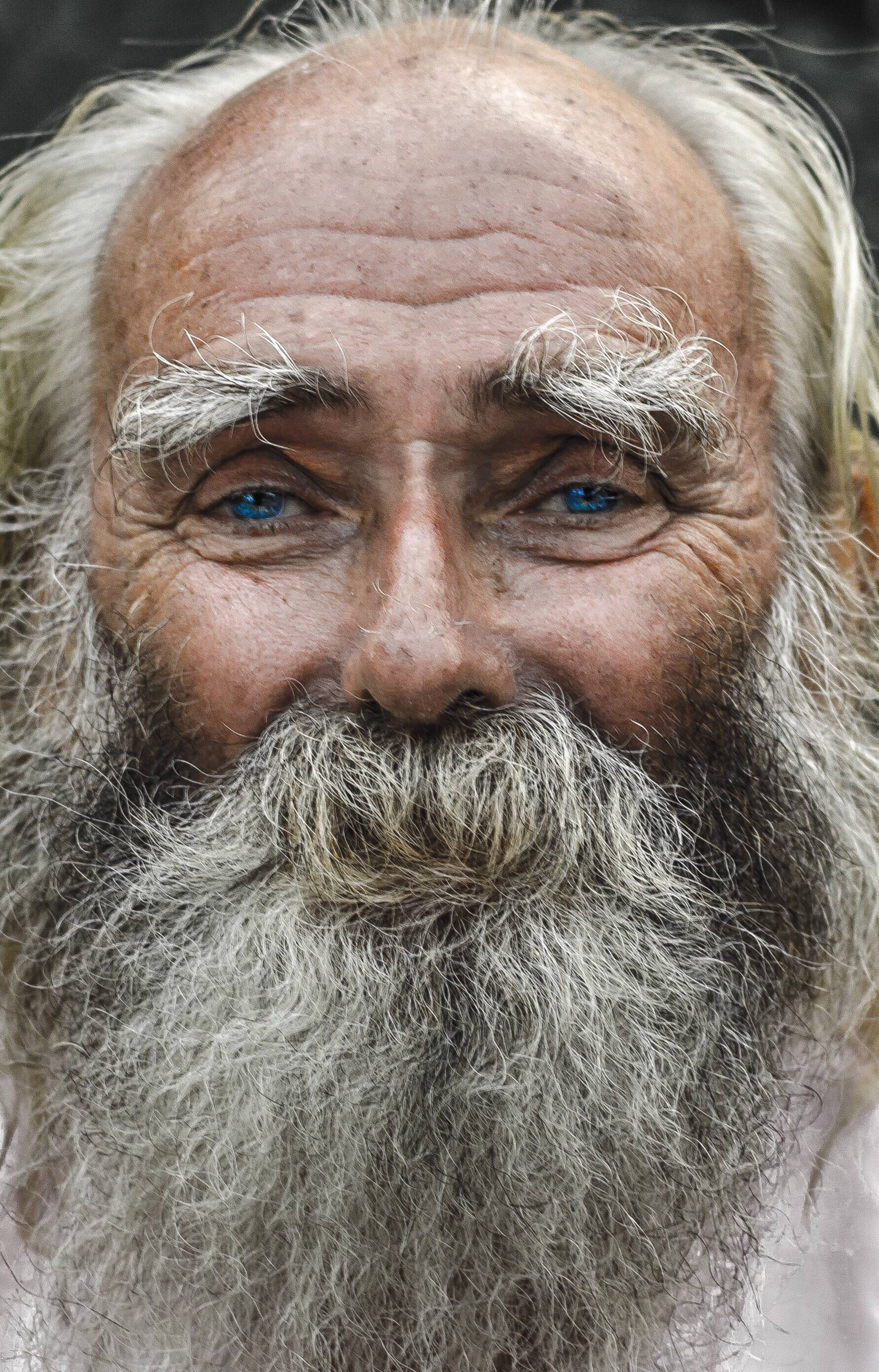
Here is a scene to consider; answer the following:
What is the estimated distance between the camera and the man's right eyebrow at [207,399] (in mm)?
1661

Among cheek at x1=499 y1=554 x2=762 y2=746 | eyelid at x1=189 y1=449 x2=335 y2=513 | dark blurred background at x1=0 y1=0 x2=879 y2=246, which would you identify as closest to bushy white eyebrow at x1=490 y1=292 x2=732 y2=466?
cheek at x1=499 y1=554 x2=762 y2=746

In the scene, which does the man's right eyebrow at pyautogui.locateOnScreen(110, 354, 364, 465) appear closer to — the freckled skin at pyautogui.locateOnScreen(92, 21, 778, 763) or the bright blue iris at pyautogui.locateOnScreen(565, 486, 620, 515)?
the freckled skin at pyautogui.locateOnScreen(92, 21, 778, 763)

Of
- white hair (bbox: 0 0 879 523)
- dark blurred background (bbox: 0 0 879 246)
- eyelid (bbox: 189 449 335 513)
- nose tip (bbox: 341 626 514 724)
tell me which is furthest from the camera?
dark blurred background (bbox: 0 0 879 246)

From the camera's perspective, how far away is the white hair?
6.71ft

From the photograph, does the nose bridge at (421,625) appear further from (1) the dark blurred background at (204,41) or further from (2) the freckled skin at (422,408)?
(1) the dark blurred background at (204,41)

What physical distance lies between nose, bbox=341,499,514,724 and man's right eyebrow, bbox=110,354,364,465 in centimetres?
A: 20

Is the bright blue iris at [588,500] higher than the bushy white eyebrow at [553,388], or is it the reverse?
the bushy white eyebrow at [553,388]

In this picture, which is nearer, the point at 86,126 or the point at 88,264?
the point at 88,264

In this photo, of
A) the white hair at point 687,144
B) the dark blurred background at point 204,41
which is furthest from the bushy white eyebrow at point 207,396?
the dark blurred background at point 204,41

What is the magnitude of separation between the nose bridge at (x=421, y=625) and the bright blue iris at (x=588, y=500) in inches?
7.0

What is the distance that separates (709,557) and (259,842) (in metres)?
0.72

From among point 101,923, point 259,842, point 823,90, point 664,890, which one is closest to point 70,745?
point 101,923

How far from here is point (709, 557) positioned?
1.81m

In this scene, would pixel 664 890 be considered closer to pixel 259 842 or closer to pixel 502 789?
pixel 502 789
